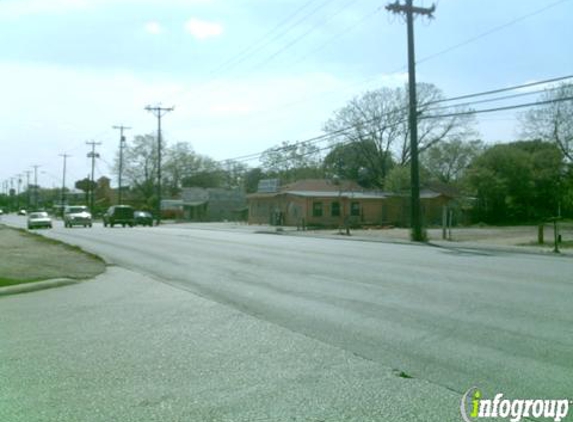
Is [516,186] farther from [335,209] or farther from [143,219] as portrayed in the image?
[143,219]

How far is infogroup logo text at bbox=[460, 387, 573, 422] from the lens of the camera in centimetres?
536

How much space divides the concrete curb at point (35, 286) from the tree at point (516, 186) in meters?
49.8

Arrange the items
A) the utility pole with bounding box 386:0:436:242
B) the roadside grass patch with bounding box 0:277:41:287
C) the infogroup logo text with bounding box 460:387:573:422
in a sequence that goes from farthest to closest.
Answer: the utility pole with bounding box 386:0:436:242, the roadside grass patch with bounding box 0:277:41:287, the infogroup logo text with bounding box 460:387:573:422

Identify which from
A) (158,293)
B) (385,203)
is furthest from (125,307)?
(385,203)

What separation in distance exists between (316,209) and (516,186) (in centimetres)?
1876

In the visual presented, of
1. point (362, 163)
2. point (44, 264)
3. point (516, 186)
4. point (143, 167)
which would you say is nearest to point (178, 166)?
point (143, 167)

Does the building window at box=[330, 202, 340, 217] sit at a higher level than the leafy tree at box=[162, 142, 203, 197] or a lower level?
lower

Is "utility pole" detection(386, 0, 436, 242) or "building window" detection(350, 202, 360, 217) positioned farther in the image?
"building window" detection(350, 202, 360, 217)

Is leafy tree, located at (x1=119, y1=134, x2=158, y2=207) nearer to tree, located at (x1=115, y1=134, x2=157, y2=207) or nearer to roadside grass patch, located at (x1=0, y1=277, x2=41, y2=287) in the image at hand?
tree, located at (x1=115, y1=134, x2=157, y2=207)

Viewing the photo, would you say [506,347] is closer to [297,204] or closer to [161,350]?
[161,350]

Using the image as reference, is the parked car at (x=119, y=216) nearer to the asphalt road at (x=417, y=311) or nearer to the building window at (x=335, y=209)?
the building window at (x=335, y=209)

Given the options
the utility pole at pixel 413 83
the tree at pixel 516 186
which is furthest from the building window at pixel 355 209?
the utility pole at pixel 413 83

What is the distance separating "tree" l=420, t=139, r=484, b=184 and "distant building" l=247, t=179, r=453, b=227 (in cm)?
1745

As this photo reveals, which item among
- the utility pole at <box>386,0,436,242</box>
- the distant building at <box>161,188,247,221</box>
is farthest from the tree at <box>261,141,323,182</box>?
the utility pole at <box>386,0,436,242</box>
